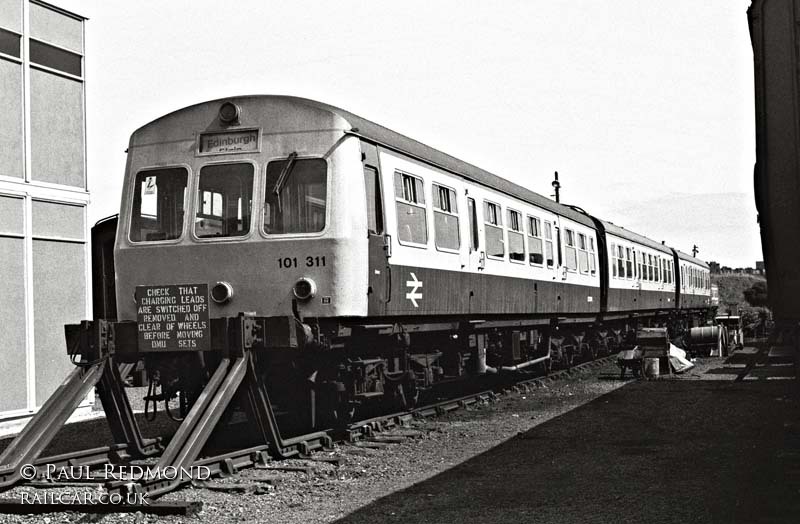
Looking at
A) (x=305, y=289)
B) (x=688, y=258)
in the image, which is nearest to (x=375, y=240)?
(x=305, y=289)

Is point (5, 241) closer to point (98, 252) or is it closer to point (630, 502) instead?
point (98, 252)

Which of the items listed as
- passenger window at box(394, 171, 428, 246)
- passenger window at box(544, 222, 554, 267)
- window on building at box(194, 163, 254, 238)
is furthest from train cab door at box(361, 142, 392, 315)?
passenger window at box(544, 222, 554, 267)

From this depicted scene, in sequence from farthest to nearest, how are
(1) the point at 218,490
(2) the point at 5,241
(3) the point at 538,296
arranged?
(3) the point at 538,296
(2) the point at 5,241
(1) the point at 218,490

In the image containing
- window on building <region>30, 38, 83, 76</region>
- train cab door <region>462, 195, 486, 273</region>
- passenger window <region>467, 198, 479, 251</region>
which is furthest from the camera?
window on building <region>30, 38, 83, 76</region>

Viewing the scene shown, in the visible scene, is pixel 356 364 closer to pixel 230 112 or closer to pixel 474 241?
pixel 230 112

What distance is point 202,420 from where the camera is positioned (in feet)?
27.1

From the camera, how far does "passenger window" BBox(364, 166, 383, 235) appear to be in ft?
33.4

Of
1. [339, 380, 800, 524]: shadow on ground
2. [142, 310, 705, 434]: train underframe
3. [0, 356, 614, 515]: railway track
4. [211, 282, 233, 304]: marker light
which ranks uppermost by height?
[211, 282, 233, 304]: marker light

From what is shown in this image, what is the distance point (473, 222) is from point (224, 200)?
4397mm

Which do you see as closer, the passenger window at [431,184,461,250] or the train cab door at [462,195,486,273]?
the passenger window at [431,184,461,250]

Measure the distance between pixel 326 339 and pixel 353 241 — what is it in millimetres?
984

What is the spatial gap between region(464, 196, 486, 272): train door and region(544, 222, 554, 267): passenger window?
4.09 m

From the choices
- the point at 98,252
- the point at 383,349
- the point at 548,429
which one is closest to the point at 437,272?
the point at 383,349

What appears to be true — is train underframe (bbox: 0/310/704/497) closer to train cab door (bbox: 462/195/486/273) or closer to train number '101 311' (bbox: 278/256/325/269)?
train number '101 311' (bbox: 278/256/325/269)
